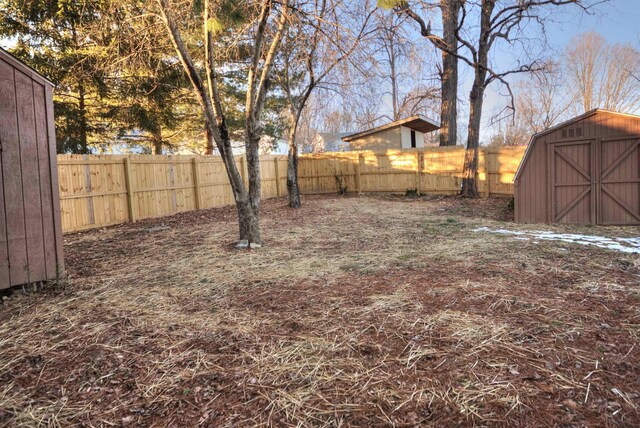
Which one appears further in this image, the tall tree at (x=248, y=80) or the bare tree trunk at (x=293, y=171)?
the bare tree trunk at (x=293, y=171)

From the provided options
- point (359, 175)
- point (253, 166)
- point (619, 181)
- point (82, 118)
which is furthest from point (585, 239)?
point (82, 118)

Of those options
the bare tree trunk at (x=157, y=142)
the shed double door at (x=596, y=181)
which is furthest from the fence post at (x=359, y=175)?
the shed double door at (x=596, y=181)

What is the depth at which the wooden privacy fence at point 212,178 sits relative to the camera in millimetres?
8641

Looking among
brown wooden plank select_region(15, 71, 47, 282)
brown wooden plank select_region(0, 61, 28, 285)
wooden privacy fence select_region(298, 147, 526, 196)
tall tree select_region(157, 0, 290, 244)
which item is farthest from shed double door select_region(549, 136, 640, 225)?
brown wooden plank select_region(0, 61, 28, 285)

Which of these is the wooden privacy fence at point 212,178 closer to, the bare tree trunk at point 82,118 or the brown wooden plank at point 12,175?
the bare tree trunk at point 82,118

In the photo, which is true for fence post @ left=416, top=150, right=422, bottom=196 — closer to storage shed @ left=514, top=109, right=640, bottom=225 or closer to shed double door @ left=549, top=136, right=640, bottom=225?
storage shed @ left=514, top=109, right=640, bottom=225

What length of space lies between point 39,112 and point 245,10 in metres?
3.29

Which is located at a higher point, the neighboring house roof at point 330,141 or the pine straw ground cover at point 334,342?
the neighboring house roof at point 330,141

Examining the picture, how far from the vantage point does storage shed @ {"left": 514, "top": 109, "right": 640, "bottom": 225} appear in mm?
7199

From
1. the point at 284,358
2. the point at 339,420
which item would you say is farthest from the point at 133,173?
the point at 339,420

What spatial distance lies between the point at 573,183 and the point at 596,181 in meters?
0.37

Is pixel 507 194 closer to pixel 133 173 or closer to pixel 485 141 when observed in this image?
pixel 133 173

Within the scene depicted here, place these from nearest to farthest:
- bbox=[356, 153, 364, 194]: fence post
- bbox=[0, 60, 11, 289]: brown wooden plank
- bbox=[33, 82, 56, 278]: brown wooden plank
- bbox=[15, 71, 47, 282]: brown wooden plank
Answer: bbox=[0, 60, 11, 289]: brown wooden plank
bbox=[15, 71, 47, 282]: brown wooden plank
bbox=[33, 82, 56, 278]: brown wooden plank
bbox=[356, 153, 364, 194]: fence post

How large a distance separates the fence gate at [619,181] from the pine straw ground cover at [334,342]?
3048 millimetres
